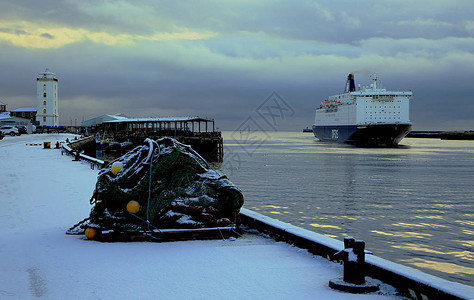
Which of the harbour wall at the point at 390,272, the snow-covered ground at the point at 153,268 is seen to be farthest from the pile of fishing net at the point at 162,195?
the harbour wall at the point at 390,272

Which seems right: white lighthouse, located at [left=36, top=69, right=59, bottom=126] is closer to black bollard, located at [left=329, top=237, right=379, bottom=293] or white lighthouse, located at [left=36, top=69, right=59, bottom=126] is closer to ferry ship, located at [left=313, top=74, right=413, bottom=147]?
ferry ship, located at [left=313, top=74, right=413, bottom=147]

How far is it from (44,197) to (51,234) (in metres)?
4.88

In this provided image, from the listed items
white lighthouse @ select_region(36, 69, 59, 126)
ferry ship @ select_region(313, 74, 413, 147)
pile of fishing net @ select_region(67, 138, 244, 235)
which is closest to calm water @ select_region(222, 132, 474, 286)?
pile of fishing net @ select_region(67, 138, 244, 235)

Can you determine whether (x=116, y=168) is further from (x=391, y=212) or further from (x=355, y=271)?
(x=391, y=212)

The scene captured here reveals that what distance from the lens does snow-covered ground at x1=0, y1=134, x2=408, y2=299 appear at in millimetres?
4977

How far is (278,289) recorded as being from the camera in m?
5.13

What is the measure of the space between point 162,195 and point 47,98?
13048 cm

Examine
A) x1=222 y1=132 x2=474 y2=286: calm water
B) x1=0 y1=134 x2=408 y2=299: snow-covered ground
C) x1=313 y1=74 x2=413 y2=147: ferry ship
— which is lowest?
x1=222 y1=132 x2=474 y2=286: calm water

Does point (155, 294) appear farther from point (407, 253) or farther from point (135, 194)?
point (407, 253)

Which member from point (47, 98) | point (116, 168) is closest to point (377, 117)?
point (47, 98)

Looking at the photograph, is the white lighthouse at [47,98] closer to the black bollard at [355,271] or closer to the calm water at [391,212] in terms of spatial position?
the calm water at [391,212]

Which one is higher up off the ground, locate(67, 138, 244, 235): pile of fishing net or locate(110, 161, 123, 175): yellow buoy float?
locate(110, 161, 123, 175): yellow buoy float

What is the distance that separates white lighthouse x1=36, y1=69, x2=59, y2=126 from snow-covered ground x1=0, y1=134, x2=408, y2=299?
5057 inches

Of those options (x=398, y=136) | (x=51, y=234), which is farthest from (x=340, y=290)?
(x=398, y=136)
